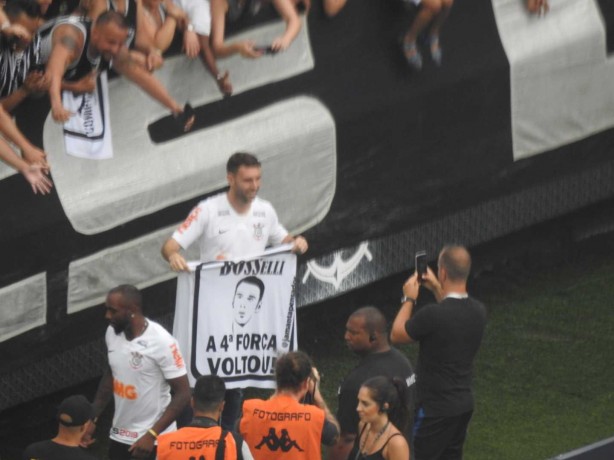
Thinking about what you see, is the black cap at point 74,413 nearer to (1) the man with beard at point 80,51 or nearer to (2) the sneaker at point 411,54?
(1) the man with beard at point 80,51

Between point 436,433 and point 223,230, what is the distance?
1576 millimetres

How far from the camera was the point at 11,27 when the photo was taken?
24.2 feet

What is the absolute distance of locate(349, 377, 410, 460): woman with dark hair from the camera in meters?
5.91

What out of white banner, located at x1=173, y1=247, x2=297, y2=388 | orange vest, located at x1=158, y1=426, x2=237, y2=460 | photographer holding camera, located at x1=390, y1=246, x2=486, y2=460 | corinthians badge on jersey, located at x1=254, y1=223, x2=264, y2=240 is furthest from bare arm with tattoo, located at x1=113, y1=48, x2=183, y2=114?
orange vest, located at x1=158, y1=426, x2=237, y2=460

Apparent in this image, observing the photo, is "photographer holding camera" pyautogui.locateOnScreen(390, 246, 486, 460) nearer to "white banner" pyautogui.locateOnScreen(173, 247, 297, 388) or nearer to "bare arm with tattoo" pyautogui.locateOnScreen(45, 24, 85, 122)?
"white banner" pyautogui.locateOnScreen(173, 247, 297, 388)

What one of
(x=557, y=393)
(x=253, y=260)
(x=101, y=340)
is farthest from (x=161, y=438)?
(x=557, y=393)

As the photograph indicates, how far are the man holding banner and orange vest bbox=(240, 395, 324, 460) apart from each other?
156 centimetres

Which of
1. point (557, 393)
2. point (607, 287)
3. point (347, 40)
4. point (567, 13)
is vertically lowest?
point (557, 393)

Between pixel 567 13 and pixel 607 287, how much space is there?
206 cm

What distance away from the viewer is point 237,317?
771 centimetres

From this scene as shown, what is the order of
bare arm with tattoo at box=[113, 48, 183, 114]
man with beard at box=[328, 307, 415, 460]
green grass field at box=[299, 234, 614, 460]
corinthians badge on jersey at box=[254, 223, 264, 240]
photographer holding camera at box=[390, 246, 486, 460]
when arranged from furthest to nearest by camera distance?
green grass field at box=[299, 234, 614, 460]
bare arm with tattoo at box=[113, 48, 183, 114]
corinthians badge on jersey at box=[254, 223, 264, 240]
photographer holding camera at box=[390, 246, 486, 460]
man with beard at box=[328, 307, 415, 460]

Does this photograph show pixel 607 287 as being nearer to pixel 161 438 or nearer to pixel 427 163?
pixel 427 163

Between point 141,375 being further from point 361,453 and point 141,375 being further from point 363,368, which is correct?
point 361,453

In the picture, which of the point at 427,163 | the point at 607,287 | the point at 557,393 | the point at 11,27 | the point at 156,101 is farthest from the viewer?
the point at 607,287
